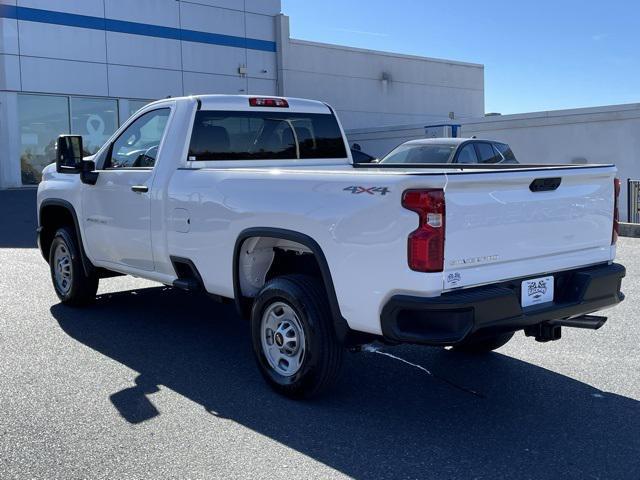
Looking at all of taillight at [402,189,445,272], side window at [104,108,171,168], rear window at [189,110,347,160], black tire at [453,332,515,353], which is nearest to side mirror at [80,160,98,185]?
side window at [104,108,171,168]

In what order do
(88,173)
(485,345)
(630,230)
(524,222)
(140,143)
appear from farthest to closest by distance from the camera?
(630,230)
(88,173)
(140,143)
(485,345)
(524,222)

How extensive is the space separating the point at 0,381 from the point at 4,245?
8006 millimetres

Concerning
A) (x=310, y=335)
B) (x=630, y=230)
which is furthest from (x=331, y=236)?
(x=630, y=230)

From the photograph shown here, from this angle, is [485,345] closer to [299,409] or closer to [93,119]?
[299,409]

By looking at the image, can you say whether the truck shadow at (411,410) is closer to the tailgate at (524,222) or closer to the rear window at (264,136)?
the tailgate at (524,222)

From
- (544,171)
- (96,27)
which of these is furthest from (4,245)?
(96,27)

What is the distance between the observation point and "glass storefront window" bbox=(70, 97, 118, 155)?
82.6ft

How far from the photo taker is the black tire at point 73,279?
23.2 feet

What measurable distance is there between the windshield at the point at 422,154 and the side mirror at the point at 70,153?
7.23 meters

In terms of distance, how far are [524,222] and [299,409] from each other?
1805mm

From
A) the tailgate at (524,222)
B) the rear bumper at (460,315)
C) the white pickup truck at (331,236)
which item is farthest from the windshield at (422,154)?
the rear bumper at (460,315)

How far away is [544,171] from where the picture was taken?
4246 mm

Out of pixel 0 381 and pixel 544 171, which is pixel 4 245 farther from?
pixel 544 171

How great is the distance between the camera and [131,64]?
86.6 ft
